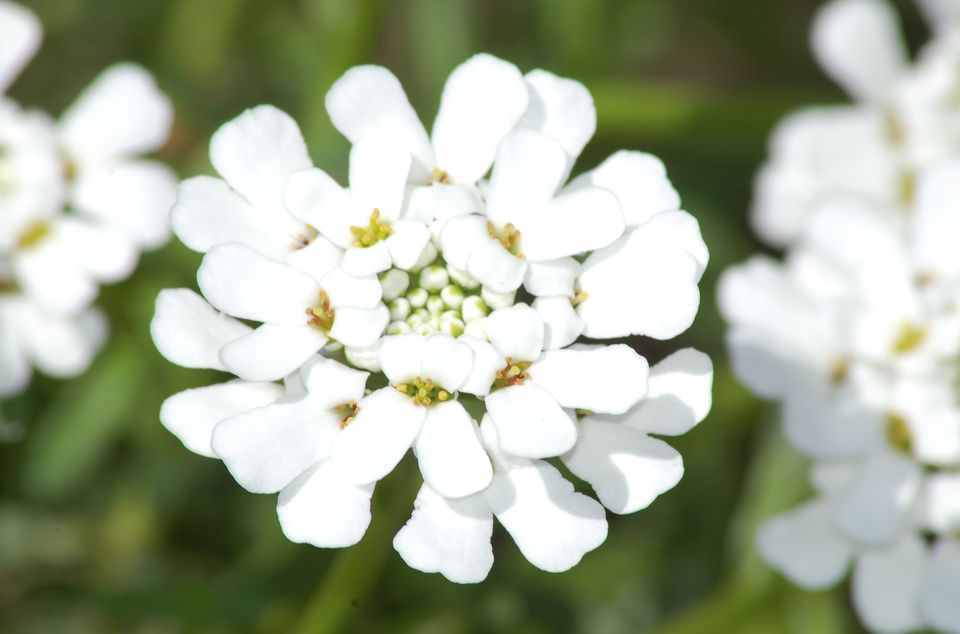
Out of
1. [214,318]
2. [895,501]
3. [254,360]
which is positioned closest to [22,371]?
[214,318]

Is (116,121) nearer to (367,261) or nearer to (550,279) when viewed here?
(367,261)

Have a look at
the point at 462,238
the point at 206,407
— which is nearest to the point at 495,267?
the point at 462,238

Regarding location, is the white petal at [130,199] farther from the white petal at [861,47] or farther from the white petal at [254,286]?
the white petal at [861,47]

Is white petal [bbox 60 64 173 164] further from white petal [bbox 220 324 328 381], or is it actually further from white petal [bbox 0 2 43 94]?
white petal [bbox 220 324 328 381]

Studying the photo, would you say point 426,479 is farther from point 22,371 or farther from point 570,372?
point 22,371

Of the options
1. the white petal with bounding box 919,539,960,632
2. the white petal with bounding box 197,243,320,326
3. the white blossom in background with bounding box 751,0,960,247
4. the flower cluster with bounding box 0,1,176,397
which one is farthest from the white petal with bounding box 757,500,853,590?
the flower cluster with bounding box 0,1,176,397

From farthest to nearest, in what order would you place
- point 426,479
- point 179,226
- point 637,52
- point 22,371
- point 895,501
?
point 637,52 < point 22,371 < point 895,501 < point 179,226 < point 426,479

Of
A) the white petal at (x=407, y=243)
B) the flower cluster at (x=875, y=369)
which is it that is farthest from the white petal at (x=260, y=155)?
the flower cluster at (x=875, y=369)
